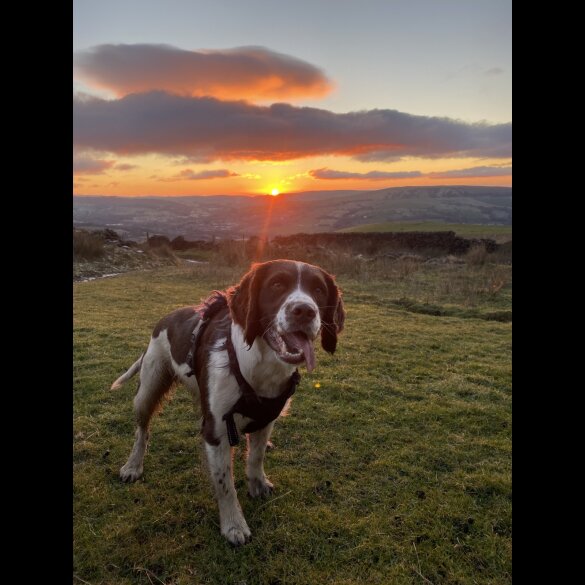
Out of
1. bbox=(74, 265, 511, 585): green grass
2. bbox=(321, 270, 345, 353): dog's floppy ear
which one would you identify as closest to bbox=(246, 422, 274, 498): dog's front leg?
bbox=(74, 265, 511, 585): green grass

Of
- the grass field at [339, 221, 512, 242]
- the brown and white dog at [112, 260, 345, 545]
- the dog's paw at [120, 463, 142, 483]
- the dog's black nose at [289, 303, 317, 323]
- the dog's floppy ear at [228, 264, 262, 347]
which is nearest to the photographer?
the dog's black nose at [289, 303, 317, 323]

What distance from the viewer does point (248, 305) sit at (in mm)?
3197

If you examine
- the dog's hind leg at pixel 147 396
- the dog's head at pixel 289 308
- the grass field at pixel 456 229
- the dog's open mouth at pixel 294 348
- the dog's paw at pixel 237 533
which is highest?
the grass field at pixel 456 229

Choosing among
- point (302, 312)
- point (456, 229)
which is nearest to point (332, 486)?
point (302, 312)

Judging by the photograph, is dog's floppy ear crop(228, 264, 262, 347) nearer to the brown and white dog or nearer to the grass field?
the brown and white dog

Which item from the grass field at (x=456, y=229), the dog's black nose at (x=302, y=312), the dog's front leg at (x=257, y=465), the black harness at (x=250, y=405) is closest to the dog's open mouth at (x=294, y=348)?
the dog's black nose at (x=302, y=312)

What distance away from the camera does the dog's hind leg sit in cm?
411

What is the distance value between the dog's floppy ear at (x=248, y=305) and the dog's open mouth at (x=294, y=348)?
0.17 m

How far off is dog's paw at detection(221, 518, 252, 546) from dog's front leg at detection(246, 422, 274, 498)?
49 centimetres

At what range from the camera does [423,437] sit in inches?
195

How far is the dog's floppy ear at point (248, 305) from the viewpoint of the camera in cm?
316

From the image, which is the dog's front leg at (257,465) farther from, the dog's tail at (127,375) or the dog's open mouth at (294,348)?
the dog's tail at (127,375)

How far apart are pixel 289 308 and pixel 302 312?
0.10 metres
